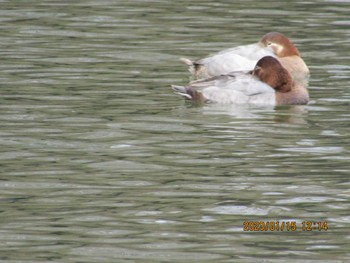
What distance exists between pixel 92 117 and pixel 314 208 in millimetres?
A: 4018

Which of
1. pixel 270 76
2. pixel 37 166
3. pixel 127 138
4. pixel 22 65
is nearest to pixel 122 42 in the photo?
pixel 22 65

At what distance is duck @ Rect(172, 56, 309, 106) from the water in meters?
0.19

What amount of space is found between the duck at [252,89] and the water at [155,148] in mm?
188

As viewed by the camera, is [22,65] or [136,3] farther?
[136,3]

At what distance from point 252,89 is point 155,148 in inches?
108

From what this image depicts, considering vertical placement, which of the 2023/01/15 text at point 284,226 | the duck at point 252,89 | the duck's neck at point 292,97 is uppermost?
the 2023/01/15 text at point 284,226

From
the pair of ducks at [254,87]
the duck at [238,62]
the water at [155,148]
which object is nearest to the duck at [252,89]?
the pair of ducks at [254,87]

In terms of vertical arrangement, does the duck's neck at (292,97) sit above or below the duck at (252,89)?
below

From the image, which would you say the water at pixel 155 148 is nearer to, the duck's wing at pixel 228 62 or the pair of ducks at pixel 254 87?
the pair of ducks at pixel 254 87

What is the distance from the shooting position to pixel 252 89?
46.2 feet

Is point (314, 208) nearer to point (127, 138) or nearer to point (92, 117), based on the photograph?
point (127, 138)

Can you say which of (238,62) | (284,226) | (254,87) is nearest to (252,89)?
(254,87)

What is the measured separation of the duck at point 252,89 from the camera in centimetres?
1403

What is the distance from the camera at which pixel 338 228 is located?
889 cm
